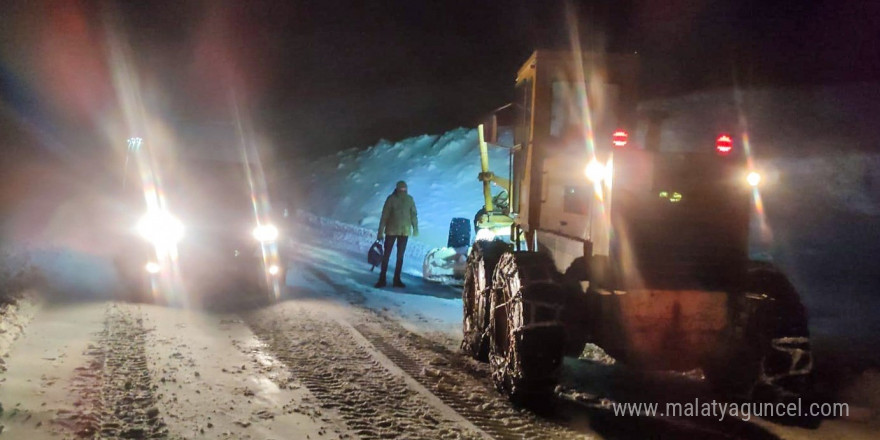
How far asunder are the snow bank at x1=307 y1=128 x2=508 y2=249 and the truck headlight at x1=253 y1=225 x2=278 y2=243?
5207 mm

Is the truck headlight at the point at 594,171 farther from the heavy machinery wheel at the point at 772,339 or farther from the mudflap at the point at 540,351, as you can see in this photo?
the heavy machinery wheel at the point at 772,339

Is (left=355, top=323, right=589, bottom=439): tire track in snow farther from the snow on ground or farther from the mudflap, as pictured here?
the snow on ground

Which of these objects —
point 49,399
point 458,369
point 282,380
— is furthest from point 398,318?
point 49,399

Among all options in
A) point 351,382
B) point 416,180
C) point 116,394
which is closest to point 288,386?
point 351,382

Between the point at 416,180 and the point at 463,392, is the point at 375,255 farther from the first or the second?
the point at 416,180

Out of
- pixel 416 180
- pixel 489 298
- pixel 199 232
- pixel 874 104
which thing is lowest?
pixel 489 298

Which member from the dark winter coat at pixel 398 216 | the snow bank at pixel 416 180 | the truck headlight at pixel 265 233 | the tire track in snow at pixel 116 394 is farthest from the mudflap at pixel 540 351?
the snow bank at pixel 416 180

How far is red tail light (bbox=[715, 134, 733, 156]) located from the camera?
518 cm

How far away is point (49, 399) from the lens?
4.70 meters

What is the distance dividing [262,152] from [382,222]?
27190mm

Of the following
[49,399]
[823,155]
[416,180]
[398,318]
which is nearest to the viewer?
[49,399]

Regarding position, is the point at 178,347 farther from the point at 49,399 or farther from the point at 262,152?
Result: the point at 262,152

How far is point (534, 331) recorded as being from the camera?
489 centimetres

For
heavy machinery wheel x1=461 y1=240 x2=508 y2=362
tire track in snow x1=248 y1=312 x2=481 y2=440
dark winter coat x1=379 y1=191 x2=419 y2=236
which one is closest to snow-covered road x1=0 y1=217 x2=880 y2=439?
tire track in snow x1=248 y1=312 x2=481 y2=440
